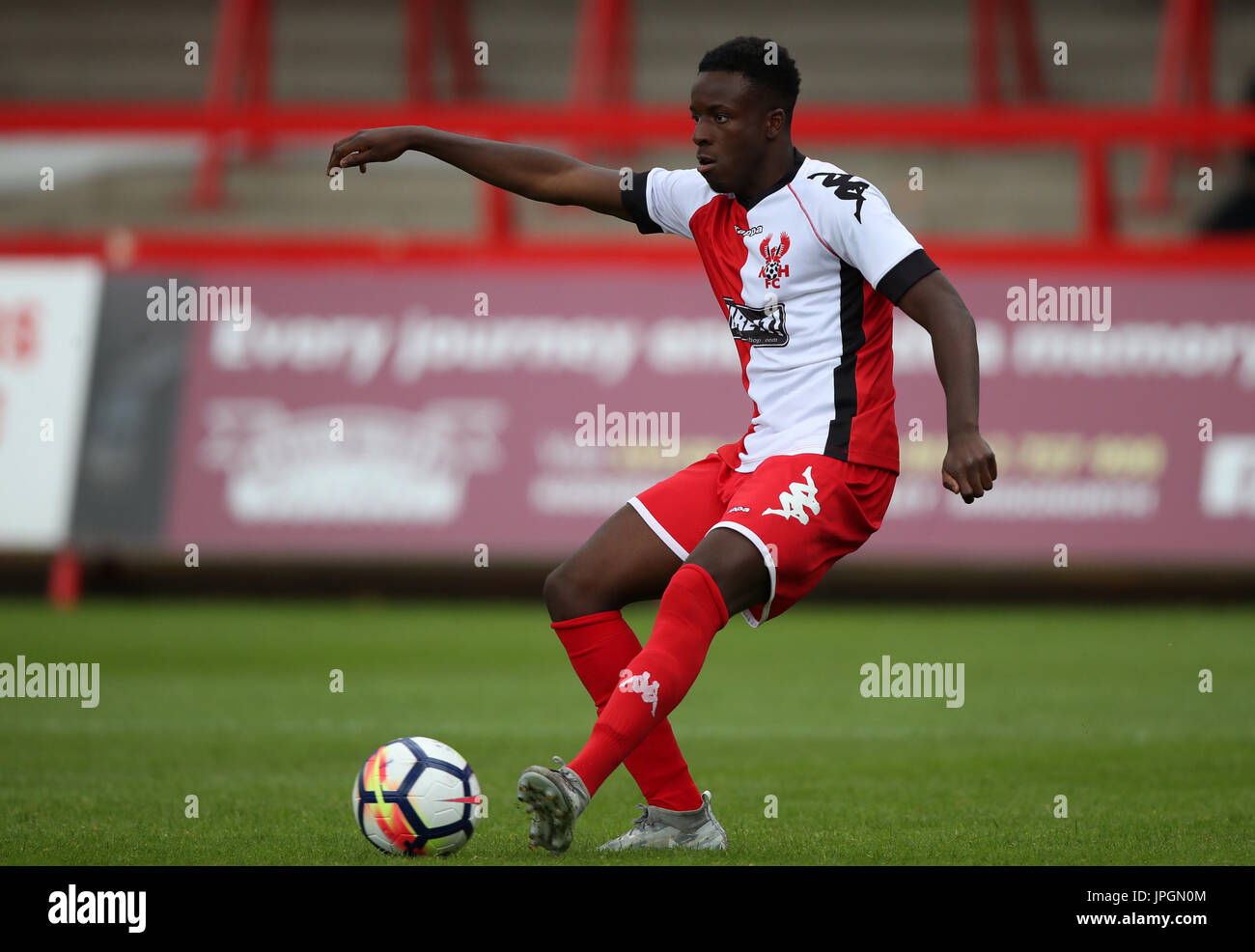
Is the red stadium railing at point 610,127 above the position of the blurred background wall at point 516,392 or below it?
above

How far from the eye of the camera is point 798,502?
174 inches

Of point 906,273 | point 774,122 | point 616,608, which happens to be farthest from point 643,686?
point 774,122

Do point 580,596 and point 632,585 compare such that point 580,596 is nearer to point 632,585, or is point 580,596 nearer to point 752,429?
point 632,585

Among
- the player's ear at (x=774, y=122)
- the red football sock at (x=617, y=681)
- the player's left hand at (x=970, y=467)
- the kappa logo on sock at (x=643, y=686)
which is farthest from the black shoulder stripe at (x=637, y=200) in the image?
the kappa logo on sock at (x=643, y=686)

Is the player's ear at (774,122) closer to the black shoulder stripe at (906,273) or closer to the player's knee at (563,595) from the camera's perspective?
the black shoulder stripe at (906,273)

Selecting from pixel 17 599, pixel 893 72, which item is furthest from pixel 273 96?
pixel 17 599

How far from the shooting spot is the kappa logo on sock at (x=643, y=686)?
4270 mm

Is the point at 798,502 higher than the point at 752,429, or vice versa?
the point at 752,429

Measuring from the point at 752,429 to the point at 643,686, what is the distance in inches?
35.1

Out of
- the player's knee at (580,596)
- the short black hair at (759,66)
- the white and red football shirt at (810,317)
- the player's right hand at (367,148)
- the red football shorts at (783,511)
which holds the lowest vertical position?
the player's knee at (580,596)

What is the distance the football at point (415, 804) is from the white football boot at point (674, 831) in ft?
1.38

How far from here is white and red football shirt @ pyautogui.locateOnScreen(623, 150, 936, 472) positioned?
4.52 m

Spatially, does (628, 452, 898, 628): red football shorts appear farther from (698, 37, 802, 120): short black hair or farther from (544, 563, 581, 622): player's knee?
(698, 37, 802, 120): short black hair
